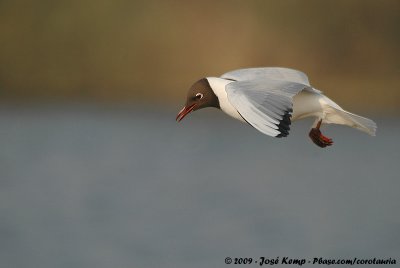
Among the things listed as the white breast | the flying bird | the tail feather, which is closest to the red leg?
the flying bird

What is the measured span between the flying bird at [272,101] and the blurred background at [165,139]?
2.01 m

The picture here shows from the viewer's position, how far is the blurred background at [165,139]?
7.30 metres

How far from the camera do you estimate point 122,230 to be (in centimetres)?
733

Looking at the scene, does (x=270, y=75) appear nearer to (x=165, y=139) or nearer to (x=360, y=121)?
(x=360, y=121)

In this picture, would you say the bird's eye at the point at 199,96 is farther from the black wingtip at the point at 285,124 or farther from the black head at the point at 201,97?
the black wingtip at the point at 285,124

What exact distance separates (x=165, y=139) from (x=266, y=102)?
578 centimetres

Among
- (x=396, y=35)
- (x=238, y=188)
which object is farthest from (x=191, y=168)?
(x=396, y=35)

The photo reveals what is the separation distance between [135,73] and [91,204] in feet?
9.67

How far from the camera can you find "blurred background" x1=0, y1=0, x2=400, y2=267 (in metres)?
7.30

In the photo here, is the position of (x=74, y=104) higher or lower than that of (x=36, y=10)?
lower

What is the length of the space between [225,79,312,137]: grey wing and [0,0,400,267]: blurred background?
2382 millimetres

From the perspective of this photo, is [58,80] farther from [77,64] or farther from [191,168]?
[191,168]

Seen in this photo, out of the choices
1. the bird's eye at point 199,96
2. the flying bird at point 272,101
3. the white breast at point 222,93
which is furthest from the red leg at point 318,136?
the bird's eye at point 199,96

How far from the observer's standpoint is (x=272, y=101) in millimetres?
4141
